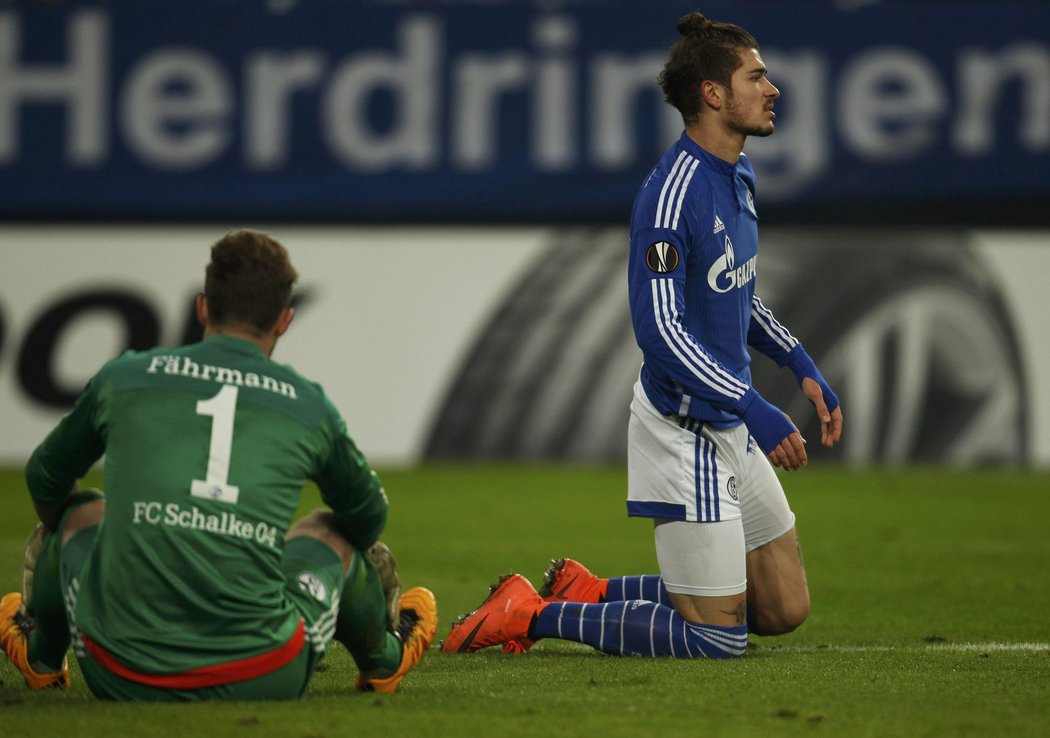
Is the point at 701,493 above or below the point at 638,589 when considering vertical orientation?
above

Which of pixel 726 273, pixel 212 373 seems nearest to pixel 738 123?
pixel 726 273

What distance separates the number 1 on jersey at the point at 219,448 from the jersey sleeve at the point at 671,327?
5.40 ft

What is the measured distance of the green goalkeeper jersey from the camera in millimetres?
3688

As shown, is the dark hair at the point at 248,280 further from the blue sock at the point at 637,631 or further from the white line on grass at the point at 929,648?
the white line on grass at the point at 929,648

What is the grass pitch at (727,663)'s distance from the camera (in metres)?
3.81

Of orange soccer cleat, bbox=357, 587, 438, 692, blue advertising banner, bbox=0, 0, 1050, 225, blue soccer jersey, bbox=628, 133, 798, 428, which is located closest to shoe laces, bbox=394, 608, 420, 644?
orange soccer cleat, bbox=357, 587, 438, 692

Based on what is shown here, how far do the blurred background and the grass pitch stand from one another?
11.7ft

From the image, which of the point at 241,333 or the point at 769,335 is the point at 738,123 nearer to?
the point at 769,335

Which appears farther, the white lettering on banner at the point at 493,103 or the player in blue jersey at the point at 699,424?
the white lettering on banner at the point at 493,103

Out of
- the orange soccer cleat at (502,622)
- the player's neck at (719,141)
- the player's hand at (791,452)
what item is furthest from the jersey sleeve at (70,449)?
the player's neck at (719,141)

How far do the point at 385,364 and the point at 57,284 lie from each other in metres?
2.94

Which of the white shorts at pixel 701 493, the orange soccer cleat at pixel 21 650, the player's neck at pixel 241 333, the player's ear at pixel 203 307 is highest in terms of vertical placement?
the player's ear at pixel 203 307

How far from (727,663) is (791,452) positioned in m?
0.70

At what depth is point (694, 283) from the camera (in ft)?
17.0
